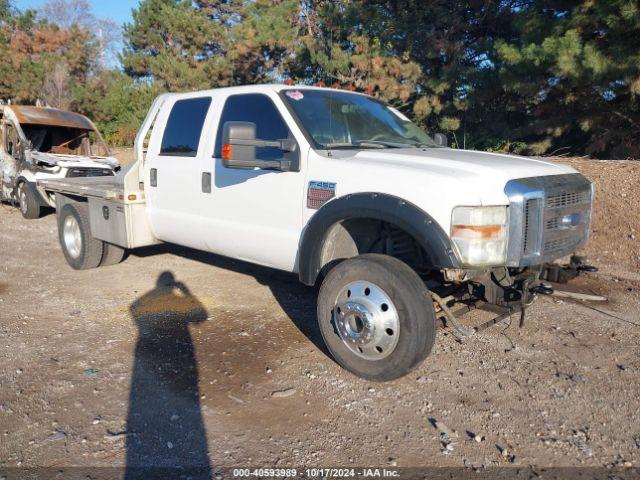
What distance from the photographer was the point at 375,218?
12.2 feet

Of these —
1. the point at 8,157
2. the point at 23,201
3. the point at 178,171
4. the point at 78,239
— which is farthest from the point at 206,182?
the point at 8,157

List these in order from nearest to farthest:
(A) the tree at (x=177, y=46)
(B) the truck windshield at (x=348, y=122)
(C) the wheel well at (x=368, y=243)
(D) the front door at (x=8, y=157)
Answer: (C) the wheel well at (x=368, y=243) < (B) the truck windshield at (x=348, y=122) < (D) the front door at (x=8, y=157) < (A) the tree at (x=177, y=46)

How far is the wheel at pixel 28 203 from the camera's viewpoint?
11.0m

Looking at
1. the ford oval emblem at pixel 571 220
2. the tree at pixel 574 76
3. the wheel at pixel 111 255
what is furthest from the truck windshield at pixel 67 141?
the ford oval emblem at pixel 571 220

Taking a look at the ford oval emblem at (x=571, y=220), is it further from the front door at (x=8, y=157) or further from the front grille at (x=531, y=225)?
the front door at (x=8, y=157)

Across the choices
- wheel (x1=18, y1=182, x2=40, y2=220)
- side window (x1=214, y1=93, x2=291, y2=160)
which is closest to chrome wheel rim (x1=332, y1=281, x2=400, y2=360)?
side window (x1=214, y1=93, x2=291, y2=160)

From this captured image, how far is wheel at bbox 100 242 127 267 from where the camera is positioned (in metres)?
6.89

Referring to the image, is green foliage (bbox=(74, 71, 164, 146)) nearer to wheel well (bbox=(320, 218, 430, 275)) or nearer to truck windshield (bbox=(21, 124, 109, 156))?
truck windshield (bbox=(21, 124, 109, 156))

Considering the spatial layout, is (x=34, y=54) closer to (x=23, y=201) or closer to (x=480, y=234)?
(x=23, y=201)

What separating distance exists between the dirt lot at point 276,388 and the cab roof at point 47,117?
6819 mm

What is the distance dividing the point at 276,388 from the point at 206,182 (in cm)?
213

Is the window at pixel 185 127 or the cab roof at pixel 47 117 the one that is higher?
the cab roof at pixel 47 117

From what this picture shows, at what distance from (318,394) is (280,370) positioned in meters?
0.46

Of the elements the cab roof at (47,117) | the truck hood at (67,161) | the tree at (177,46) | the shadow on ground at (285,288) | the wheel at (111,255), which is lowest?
the shadow on ground at (285,288)
